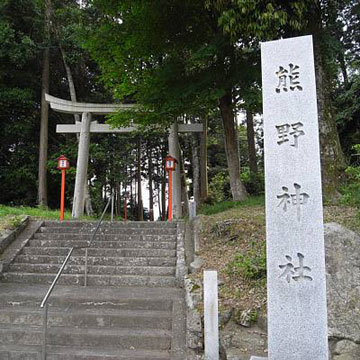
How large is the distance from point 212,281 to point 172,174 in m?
7.25

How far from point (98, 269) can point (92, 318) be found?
65.2 inches

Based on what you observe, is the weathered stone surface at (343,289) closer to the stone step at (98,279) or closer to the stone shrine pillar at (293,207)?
A: the stone shrine pillar at (293,207)

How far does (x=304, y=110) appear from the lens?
10.2ft

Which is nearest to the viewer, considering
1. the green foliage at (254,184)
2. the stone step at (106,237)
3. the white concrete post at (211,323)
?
the white concrete post at (211,323)

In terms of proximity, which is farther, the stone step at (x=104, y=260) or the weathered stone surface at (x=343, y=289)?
the stone step at (x=104, y=260)

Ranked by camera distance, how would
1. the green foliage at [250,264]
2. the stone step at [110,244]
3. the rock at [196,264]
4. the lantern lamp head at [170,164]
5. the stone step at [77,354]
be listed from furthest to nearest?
the lantern lamp head at [170,164] → the stone step at [110,244] → the rock at [196,264] → the green foliage at [250,264] → the stone step at [77,354]

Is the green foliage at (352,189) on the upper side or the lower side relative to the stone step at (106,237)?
upper

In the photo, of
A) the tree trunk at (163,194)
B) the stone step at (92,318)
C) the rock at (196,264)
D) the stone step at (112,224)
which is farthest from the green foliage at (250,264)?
the tree trunk at (163,194)

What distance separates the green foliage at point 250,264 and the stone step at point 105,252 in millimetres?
1600

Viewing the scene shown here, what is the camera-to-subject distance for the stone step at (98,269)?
575 cm

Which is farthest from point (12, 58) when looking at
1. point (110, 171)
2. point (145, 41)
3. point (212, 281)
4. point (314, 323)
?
point (314, 323)

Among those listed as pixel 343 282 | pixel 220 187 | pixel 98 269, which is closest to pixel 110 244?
pixel 98 269

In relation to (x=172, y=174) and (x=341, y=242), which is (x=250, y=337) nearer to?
(x=341, y=242)

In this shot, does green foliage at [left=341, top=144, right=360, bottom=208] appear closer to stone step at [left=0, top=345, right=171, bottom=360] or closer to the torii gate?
stone step at [left=0, top=345, right=171, bottom=360]
